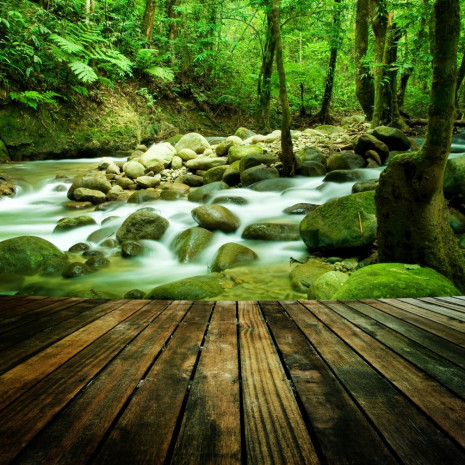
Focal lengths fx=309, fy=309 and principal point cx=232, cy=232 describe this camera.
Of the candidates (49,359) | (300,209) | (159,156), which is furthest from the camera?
(159,156)

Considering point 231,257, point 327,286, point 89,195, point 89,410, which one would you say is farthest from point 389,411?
point 89,195

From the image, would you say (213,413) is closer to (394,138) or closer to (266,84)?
(394,138)

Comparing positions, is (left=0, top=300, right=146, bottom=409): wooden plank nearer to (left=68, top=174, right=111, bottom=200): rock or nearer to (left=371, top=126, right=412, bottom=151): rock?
(left=68, top=174, right=111, bottom=200): rock

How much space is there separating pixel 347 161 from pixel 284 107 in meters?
2.48

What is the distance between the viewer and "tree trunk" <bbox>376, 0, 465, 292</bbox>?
2.99m

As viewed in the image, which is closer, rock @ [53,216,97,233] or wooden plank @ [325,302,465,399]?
wooden plank @ [325,302,465,399]

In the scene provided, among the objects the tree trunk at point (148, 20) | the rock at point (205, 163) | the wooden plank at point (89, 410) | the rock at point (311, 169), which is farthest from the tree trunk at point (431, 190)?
the tree trunk at point (148, 20)

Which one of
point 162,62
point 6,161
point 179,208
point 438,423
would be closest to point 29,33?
point 6,161

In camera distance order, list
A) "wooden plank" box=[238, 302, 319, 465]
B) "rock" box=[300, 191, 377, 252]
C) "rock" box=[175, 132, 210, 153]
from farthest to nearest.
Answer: "rock" box=[175, 132, 210, 153], "rock" box=[300, 191, 377, 252], "wooden plank" box=[238, 302, 319, 465]

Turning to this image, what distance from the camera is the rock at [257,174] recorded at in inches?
345

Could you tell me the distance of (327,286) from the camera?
11.5 feet

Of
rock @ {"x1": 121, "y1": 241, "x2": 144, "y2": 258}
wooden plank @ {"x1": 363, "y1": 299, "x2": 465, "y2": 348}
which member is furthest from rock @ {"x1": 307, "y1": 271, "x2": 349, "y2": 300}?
rock @ {"x1": 121, "y1": 241, "x2": 144, "y2": 258}

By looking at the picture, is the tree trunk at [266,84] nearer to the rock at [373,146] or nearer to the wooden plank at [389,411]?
the rock at [373,146]

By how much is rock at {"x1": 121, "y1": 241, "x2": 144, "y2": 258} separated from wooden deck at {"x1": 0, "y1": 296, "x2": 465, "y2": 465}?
12.2 feet
